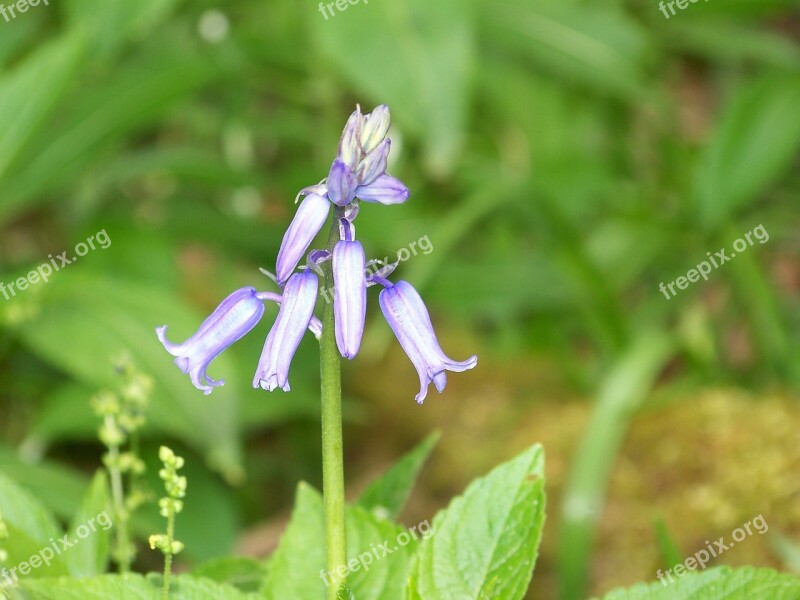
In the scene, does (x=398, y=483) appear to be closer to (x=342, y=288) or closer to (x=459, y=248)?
(x=342, y=288)

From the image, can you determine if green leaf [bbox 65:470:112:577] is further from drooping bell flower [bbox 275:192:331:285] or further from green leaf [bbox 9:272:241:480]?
green leaf [bbox 9:272:241:480]

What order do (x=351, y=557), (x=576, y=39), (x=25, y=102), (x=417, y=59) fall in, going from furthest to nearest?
(x=576, y=39) < (x=417, y=59) < (x=25, y=102) < (x=351, y=557)

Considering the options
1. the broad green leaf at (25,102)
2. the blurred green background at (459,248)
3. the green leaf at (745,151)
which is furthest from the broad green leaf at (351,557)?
the green leaf at (745,151)

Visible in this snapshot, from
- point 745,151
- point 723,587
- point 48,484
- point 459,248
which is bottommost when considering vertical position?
point 723,587

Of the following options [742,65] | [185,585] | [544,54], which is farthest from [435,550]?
[742,65]

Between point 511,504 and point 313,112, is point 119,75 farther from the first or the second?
point 511,504

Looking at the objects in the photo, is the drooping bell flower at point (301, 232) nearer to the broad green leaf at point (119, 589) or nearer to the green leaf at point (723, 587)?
the broad green leaf at point (119, 589)

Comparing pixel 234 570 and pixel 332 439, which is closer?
pixel 332 439

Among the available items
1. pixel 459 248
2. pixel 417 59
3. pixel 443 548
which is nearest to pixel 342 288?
pixel 443 548
